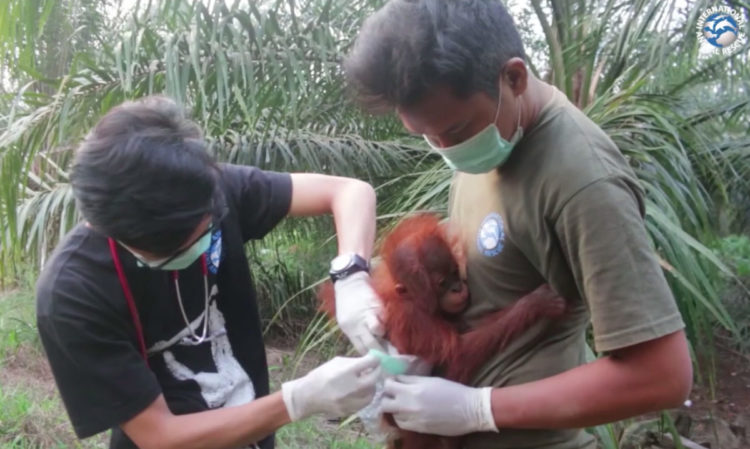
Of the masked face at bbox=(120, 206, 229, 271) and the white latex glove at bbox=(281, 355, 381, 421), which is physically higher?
the masked face at bbox=(120, 206, 229, 271)

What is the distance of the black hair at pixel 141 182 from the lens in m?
1.24

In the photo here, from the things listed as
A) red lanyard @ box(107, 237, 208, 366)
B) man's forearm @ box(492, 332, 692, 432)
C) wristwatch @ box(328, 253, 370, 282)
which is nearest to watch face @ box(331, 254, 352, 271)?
wristwatch @ box(328, 253, 370, 282)

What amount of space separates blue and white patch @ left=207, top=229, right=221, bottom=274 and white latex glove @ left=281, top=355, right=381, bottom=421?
0.37 meters

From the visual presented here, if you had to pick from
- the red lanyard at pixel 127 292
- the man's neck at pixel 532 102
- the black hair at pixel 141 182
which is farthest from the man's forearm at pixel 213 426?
the man's neck at pixel 532 102

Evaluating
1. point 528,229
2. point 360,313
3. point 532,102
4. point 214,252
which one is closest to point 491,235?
point 528,229

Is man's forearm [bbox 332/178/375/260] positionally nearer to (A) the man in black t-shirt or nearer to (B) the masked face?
(A) the man in black t-shirt

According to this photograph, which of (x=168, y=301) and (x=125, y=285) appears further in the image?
(x=168, y=301)

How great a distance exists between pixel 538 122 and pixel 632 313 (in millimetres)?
354

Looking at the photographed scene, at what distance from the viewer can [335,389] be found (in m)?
1.37

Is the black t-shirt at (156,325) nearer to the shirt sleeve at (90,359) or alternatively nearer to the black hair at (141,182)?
the shirt sleeve at (90,359)

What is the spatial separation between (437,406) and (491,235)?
329 mm

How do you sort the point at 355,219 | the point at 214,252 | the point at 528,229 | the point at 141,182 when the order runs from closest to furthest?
the point at 528,229 → the point at 141,182 → the point at 214,252 → the point at 355,219

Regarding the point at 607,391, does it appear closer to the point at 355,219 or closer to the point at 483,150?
the point at 483,150

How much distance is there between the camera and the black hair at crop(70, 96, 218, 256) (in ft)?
4.06
